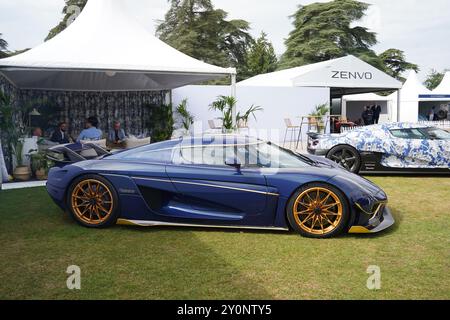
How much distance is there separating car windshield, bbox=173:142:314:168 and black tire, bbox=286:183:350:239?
1.37ft

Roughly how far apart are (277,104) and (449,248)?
44.9 feet

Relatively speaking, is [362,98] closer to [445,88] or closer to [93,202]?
[445,88]

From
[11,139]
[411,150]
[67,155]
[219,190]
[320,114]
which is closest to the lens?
[219,190]

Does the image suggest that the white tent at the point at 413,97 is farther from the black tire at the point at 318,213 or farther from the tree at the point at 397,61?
the black tire at the point at 318,213

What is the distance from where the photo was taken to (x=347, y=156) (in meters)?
8.20

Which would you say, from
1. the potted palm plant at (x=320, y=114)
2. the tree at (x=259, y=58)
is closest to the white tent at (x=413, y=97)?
the potted palm plant at (x=320, y=114)

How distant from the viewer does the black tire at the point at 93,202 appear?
185 inches

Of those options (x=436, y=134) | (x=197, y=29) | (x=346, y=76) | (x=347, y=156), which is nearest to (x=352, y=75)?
(x=346, y=76)

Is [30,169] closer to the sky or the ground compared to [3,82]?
closer to the ground

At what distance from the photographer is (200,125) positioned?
51.4 ft

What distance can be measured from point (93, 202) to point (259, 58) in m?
36.4

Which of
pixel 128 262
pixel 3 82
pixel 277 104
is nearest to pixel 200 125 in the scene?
pixel 277 104
